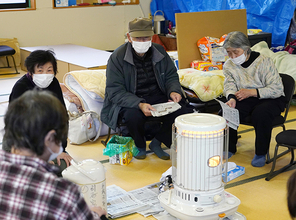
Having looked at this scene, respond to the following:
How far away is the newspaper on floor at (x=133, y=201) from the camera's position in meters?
2.38

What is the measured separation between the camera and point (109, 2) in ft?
25.6

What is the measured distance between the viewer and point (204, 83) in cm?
381

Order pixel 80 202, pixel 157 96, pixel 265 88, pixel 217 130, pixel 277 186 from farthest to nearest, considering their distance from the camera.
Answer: pixel 157 96 < pixel 265 88 < pixel 277 186 < pixel 217 130 < pixel 80 202

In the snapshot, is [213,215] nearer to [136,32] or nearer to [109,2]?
[136,32]

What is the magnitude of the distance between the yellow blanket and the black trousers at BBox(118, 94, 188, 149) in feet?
1.91

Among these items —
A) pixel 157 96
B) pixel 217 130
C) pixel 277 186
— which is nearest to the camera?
pixel 217 130

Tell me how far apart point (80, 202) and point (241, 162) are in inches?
85.0

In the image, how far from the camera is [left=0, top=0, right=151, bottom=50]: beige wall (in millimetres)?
6891

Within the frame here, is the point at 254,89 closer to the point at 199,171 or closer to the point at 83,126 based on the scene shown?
the point at 199,171

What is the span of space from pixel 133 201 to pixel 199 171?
60cm

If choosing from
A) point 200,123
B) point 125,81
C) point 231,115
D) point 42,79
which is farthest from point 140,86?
point 200,123

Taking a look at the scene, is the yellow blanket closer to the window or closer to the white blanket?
the white blanket

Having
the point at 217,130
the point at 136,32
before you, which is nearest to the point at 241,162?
the point at 217,130

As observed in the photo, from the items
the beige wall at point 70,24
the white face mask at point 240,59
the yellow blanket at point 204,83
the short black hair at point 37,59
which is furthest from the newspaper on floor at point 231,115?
the beige wall at point 70,24
